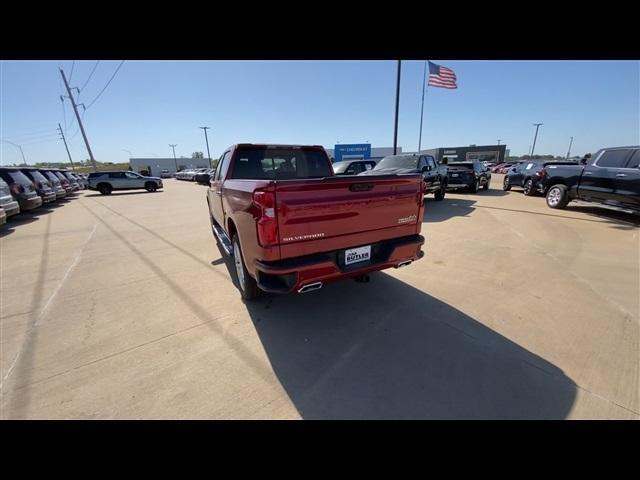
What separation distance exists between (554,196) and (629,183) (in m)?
2.76

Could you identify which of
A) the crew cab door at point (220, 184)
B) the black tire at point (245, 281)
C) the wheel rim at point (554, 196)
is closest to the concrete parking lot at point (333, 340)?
the black tire at point (245, 281)

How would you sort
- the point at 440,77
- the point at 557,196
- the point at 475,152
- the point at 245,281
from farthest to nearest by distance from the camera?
the point at 475,152
the point at 440,77
the point at 557,196
the point at 245,281

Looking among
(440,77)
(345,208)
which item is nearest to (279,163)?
(345,208)

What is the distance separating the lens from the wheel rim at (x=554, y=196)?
9609mm

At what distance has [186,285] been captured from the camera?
13.6ft

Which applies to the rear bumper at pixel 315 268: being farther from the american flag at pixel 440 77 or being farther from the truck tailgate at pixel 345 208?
the american flag at pixel 440 77

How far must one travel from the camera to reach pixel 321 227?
8.47 feet

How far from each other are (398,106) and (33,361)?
52.9ft

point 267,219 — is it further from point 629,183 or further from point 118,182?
point 118,182

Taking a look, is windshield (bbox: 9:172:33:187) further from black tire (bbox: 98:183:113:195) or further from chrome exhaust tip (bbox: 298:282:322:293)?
chrome exhaust tip (bbox: 298:282:322:293)

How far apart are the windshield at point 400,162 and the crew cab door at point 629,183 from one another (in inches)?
222
